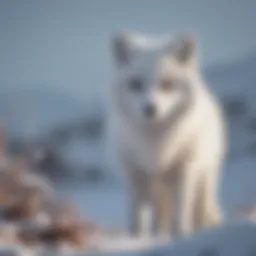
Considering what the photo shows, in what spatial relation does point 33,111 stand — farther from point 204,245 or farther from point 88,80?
point 204,245

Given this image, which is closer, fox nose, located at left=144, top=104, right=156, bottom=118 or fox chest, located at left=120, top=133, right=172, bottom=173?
fox nose, located at left=144, top=104, right=156, bottom=118

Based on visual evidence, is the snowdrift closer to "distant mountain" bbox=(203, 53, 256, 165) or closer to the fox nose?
"distant mountain" bbox=(203, 53, 256, 165)

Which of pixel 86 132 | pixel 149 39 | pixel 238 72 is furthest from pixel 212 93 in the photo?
pixel 86 132

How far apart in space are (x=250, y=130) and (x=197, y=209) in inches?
8.5

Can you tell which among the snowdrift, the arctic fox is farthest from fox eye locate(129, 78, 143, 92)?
the snowdrift

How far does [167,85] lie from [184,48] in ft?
0.29

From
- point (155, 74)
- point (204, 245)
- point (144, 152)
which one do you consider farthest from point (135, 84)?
point (204, 245)

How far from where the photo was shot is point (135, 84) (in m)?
1.65

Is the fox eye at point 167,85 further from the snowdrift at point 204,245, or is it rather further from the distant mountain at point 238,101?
the snowdrift at point 204,245

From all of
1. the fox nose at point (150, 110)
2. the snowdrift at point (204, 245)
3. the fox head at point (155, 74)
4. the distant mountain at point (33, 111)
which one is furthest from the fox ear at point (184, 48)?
the snowdrift at point (204, 245)

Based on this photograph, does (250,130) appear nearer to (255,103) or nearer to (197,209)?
(255,103)

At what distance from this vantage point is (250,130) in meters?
1.71

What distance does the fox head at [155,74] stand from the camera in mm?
1639

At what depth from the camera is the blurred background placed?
1.70m
